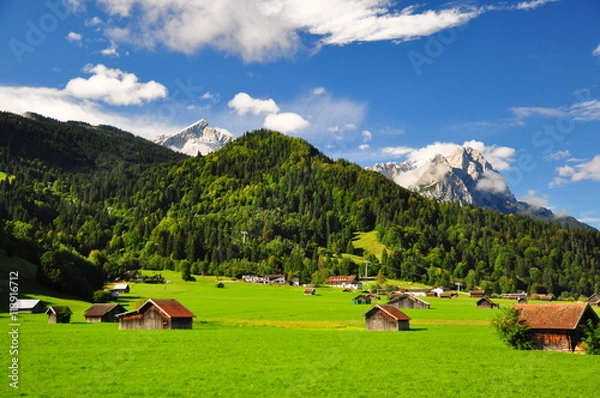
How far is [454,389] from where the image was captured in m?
33.1

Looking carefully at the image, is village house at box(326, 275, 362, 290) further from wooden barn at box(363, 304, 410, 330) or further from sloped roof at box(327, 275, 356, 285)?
wooden barn at box(363, 304, 410, 330)

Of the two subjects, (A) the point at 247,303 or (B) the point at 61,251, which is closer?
(A) the point at 247,303

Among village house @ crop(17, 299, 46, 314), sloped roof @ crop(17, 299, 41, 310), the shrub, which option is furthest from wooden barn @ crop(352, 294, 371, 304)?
the shrub

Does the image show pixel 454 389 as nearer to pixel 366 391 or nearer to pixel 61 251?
pixel 366 391

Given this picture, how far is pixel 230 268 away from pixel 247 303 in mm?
80195

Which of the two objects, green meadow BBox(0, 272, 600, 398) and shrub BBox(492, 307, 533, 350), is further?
shrub BBox(492, 307, 533, 350)

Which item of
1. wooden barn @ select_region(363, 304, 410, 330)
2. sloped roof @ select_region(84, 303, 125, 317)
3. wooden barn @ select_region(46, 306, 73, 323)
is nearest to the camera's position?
wooden barn @ select_region(46, 306, 73, 323)

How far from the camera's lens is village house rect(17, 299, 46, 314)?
90812 mm

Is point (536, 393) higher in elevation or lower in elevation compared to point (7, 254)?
lower

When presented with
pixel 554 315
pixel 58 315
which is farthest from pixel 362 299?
pixel 554 315

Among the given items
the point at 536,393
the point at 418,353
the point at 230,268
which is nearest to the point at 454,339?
the point at 418,353

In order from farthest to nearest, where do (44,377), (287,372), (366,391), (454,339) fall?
(454,339)
(287,372)
(44,377)
(366,391)

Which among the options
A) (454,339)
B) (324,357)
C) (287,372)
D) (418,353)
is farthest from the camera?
(454,339)

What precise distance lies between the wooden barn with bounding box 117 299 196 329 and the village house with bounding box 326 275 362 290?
11303 centimetres
